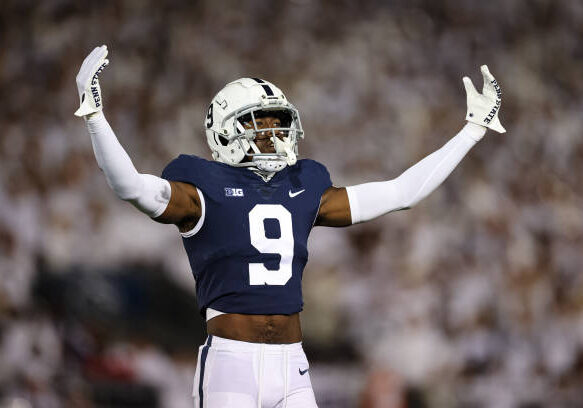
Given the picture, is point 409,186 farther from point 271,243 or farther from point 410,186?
point 271,243

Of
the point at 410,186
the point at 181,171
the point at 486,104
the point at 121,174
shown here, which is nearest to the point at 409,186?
the point at 410,186

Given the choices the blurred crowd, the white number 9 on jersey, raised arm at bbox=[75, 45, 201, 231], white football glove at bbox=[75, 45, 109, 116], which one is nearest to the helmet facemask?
the white number 9 on jersey

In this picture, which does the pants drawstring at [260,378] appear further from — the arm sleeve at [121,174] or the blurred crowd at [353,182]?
the blurred crowd at [353,182]

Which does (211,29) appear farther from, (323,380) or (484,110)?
(484,110)

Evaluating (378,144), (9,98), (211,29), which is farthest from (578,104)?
(9,98)

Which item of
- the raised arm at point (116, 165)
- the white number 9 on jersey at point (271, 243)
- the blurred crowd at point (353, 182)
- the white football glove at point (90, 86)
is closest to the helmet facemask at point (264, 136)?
the white number 9 on jersey at point (271, 243)

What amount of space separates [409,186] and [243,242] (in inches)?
18.9

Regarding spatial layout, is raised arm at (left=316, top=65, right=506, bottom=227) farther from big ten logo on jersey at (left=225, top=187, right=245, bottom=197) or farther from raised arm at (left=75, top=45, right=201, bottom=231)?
raised arm at (left=75, top=45, right=201, bottom=231)

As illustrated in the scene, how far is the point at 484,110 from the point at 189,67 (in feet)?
9.15

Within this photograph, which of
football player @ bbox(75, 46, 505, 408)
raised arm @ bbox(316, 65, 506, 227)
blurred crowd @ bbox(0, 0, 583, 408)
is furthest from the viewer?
blurred crowd @ bbox(0, 0, 583, 408)

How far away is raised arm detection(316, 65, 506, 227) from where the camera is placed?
2.12 m

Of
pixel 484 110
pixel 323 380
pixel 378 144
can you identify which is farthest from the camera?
pixel 378 144

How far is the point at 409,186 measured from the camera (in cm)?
217

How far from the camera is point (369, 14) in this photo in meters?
4.86
